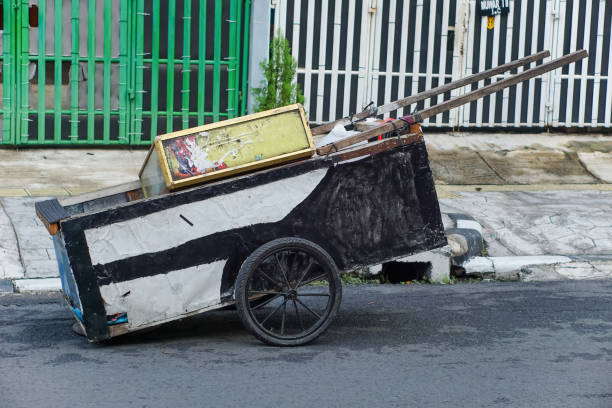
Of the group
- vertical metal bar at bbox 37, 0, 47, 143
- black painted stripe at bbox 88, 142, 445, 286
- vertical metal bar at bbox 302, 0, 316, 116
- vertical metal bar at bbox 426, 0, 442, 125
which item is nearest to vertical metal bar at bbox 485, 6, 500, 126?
vertical metal bar at bbox 426, 0, 442, 125

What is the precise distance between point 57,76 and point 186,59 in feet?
4.92

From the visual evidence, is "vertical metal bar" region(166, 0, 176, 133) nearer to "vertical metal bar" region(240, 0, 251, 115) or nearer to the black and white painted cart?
"vertical metal bar" region(240, 0, 251, 115)

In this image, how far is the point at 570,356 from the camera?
5738mm

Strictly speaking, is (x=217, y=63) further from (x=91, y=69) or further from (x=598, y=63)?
(x=598, y=63)

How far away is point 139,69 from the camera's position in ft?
37.0

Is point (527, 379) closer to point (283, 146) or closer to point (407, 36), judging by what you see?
point (283, 146)

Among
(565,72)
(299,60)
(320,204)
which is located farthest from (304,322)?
(565,72)

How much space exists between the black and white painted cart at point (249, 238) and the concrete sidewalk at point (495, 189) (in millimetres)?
2122

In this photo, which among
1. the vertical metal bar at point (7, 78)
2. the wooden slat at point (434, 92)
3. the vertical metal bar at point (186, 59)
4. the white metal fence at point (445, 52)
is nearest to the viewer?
the wooden slat at point (434, 92)

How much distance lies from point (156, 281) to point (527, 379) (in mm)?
2161

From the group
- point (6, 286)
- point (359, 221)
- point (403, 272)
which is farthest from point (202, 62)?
point (359, 221)

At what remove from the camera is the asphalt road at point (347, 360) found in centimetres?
495

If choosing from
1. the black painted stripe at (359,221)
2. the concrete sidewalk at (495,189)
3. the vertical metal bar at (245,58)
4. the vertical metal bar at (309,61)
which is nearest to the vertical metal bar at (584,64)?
the concrete sidewalk at (495,189)

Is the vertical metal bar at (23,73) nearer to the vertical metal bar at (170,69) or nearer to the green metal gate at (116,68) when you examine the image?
the green metal gate at (116,68)
